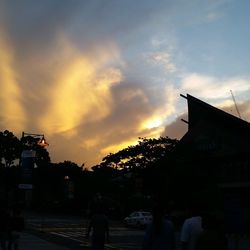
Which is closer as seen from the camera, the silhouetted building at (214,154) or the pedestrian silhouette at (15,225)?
the pedestrian silhouette at (15,225)

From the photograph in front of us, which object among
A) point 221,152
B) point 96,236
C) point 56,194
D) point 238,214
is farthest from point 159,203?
point 56,194

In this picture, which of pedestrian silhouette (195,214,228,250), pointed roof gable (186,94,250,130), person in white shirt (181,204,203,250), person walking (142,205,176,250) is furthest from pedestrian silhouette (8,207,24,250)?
pointed roof gable (186,94,250,130)

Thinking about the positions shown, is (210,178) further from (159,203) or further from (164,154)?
(159,203)

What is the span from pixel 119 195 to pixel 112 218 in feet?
14.1

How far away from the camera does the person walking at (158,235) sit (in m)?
A: 7.88

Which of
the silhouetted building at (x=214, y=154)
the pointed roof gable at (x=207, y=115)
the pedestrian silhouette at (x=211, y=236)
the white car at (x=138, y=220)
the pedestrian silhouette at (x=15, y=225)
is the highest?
the pointed roof gable at (x=207, y=115)

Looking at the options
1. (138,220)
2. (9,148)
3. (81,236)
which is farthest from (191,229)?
(9,148)

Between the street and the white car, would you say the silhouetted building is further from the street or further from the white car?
the street

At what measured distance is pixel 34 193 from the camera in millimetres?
96500

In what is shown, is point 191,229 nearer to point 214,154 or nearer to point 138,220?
point 138,220

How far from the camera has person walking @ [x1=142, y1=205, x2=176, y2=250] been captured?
7879 millimetres

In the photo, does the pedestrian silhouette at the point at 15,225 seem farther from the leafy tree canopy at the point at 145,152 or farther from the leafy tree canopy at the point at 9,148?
the leafy tree canopy at the point at 9,148

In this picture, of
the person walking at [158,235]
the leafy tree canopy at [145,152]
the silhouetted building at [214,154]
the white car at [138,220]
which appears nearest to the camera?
the person walking at [158,235]

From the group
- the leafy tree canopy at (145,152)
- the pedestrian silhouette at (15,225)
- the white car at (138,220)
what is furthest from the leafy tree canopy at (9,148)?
the pedestrian silhouette at (15,225)
